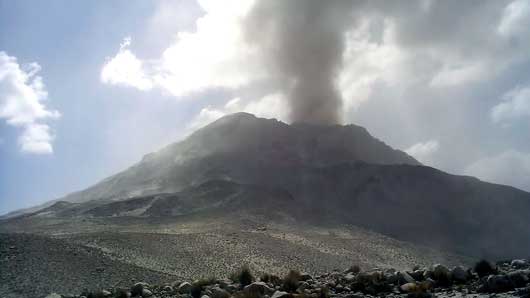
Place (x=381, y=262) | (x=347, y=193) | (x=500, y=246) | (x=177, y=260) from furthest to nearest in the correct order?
(x=347, y=193) → (x=500, y=246) → (x=381, y=262) → (x=177, y=260)

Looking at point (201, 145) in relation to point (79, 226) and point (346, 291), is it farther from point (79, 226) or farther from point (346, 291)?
point (346, 291)

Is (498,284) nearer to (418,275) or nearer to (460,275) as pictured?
(460,275)

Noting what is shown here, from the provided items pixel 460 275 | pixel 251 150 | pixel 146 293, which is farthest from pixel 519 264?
pixel 251 150

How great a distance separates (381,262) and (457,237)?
3013 cm

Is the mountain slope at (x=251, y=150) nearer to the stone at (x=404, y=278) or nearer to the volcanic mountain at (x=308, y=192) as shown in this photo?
the volcanic mountain at (x=308, y=192)

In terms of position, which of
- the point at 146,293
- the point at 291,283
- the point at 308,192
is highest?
the point at 308,192

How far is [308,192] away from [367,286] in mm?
62081

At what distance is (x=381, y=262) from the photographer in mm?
42438

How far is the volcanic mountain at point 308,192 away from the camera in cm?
6303

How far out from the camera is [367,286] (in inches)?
793

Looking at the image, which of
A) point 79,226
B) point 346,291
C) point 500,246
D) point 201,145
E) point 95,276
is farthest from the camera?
point 201,145

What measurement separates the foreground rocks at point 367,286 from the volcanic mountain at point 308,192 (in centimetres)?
3042

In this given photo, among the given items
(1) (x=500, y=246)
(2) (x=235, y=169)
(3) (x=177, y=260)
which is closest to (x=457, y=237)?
(1) (x=500, y=246)

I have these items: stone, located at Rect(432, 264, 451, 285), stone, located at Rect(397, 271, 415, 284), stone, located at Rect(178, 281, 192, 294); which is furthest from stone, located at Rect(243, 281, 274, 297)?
stone, located at Rect(432, 264, 451, 285)
